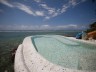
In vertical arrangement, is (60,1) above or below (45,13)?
above

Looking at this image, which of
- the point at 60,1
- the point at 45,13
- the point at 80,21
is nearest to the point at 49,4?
the point at 60,1

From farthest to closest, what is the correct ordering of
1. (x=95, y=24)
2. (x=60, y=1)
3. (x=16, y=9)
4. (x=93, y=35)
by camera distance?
(x=16, y=9) < (x=60, y=1) < (x=95, y=24) < (x=93, y=35)

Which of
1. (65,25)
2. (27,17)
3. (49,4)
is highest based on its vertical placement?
(49,4)

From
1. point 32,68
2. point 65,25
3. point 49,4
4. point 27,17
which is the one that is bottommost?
point 32,68

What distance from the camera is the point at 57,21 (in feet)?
64.7

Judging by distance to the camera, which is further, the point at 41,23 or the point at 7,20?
the point at 41,23

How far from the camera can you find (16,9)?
17656mm

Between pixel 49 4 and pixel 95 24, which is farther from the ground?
pixel 49 4

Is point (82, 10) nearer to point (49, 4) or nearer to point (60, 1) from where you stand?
point (60, 1)

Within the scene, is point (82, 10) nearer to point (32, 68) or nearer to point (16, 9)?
point (16, 9)

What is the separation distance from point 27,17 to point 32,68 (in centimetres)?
1869

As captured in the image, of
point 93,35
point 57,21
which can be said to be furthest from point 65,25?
point 93,35

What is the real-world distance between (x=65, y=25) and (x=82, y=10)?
564 centimetres

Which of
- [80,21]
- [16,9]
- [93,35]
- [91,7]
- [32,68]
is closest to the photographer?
[32,68]
